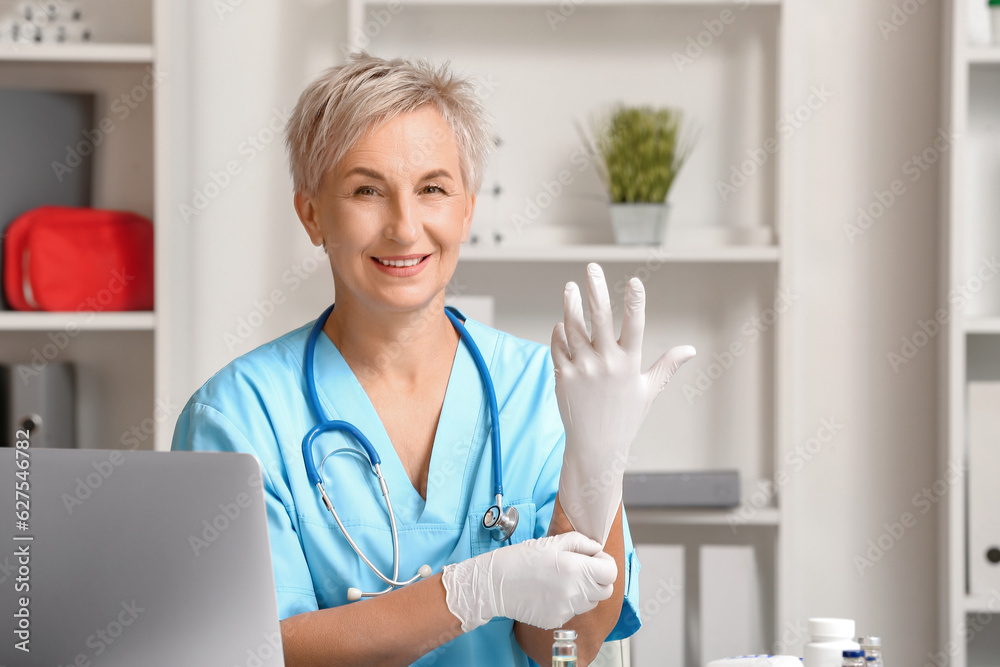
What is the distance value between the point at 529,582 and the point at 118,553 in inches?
17.4

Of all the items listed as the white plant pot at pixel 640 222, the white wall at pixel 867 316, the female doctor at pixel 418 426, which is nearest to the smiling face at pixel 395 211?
the female doctor at pixel 418 426

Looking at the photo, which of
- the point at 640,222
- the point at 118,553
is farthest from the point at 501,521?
the point at 640,222

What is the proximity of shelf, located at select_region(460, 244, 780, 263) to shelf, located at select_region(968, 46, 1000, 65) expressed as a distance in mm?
541

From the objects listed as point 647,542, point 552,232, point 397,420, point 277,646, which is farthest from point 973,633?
point 277,646

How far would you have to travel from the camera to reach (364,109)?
3.52 feet

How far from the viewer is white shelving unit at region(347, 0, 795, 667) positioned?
1.97 meters

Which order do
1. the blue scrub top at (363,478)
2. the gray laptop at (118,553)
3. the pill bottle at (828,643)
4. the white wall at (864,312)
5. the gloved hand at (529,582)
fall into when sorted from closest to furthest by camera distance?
the gray laptop at (118,553) → the pill bottle at (828,643) → the gloved hand at (529,582) → the blue scrub top at (363,478) → the white wall at (864,312)

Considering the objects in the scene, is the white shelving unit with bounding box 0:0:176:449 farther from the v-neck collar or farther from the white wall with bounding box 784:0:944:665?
the white wall with bounding box 784:0:944:665

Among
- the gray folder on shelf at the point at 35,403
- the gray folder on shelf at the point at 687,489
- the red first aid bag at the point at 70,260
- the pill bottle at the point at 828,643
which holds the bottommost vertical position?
the gray folder on shelf at the point at 687,489

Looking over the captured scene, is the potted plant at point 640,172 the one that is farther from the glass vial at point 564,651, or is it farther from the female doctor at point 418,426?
the glass vial at point 564,651

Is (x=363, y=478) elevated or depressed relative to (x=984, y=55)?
depressed

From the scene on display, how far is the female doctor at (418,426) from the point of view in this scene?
95cm

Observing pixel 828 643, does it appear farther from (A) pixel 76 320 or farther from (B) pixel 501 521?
(A) pixel 76 320

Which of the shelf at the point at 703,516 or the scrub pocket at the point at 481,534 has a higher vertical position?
the scrub pocket at the point at 481,534
